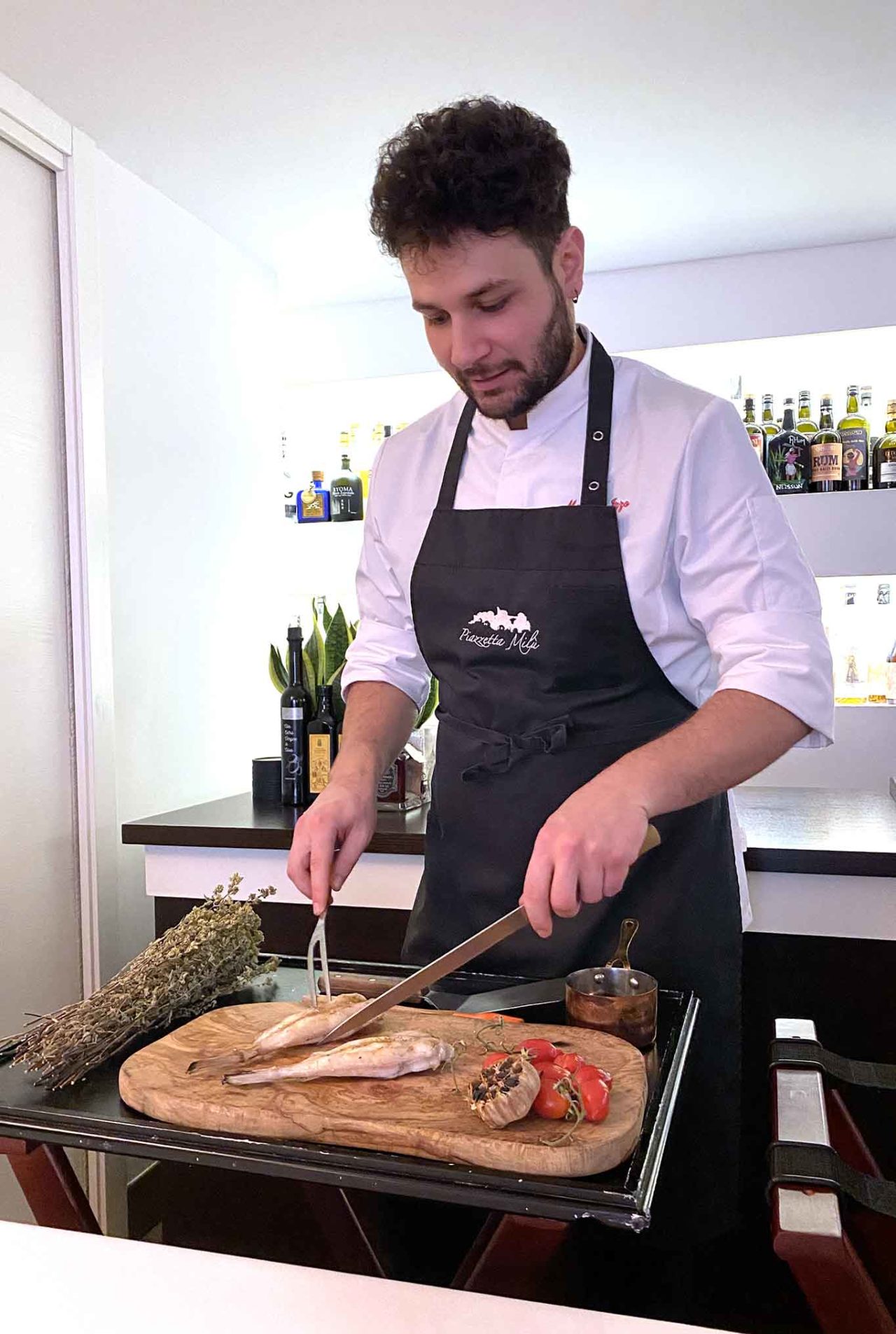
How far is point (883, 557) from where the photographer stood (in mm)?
3486

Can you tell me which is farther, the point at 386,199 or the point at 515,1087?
the point at 386,199

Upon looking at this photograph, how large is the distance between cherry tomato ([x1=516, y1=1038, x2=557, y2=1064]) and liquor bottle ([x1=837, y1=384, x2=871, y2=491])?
287cm

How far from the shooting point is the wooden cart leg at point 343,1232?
117cm

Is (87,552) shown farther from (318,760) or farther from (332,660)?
(318,760)

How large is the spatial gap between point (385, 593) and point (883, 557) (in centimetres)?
224

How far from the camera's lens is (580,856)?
3.50 ft

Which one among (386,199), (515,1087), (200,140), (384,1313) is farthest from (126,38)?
(384,1313)

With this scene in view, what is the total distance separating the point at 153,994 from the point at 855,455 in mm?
2975

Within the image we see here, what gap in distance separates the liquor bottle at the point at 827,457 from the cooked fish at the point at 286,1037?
286 centimetres

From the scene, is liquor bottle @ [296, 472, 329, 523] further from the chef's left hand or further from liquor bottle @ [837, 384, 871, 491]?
the chef's left hand

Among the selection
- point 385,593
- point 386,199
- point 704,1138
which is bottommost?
point 704,1138

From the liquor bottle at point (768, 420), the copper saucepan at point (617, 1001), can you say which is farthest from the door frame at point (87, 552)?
the liquor bottle at point (768, 420)

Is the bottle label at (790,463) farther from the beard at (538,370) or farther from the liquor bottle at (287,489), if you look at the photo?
the beard at (538,370)

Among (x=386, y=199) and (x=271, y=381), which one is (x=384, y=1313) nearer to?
(x=386, y=199)
